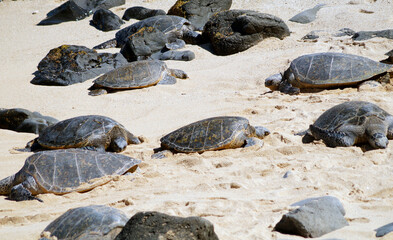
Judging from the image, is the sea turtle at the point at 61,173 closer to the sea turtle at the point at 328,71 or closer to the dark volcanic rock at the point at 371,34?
the sea turtle at the point at 328,71

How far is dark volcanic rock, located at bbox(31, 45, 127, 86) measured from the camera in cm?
954

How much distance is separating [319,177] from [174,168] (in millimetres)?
1582

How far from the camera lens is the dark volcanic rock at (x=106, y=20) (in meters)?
13.7

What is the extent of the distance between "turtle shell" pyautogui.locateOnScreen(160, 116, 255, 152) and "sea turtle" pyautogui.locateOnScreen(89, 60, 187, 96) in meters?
3.18

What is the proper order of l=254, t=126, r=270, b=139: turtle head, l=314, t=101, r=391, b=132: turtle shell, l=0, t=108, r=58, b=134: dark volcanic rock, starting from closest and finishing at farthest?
1. l=314, t=101, r=391, b=132: turtle shell
2. l=254, t=126, r=270, b=139: turtle head
3. l=0, t=108, r=58, b=134: dark volcanic rock

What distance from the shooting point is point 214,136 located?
5.46 metres

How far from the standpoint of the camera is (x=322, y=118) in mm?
5492

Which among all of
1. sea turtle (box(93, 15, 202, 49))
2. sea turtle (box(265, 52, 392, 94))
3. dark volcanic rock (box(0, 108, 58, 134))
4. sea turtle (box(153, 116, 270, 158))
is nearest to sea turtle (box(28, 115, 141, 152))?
sea turtle (box(153, 116, 270, 158))

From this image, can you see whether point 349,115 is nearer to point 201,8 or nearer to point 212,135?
point 212,135

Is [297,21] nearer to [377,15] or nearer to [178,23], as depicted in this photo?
[377,15]

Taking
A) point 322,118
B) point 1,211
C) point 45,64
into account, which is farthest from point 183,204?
point 45,64

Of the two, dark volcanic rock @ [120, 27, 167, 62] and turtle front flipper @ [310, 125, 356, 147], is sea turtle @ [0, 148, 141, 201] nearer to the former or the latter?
turtle front flipper @ [310, 125, 356, 147]

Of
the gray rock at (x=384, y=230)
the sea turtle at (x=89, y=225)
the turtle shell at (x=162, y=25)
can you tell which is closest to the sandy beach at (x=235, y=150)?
the gray rock at (x=384, y=230)

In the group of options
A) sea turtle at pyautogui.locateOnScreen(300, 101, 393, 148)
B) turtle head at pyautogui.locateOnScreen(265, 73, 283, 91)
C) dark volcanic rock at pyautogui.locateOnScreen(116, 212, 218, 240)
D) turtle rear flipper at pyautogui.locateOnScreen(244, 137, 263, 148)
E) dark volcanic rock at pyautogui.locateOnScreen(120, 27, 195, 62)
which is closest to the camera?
dark volcanic rock at pyautogui.locateOnScreen(116, 212, 218, 240)
